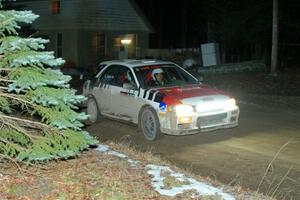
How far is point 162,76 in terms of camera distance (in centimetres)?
1136

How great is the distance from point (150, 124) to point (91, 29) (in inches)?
880

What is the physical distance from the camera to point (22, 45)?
18.9 ft

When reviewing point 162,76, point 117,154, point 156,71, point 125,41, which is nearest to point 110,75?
point 156,71

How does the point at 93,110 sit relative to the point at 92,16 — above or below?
below

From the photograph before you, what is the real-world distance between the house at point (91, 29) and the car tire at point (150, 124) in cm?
2165

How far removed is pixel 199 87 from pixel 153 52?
2345 cm

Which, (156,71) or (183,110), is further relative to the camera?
(156,71)

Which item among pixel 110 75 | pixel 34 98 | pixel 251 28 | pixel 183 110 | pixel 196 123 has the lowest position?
pixel 196 123

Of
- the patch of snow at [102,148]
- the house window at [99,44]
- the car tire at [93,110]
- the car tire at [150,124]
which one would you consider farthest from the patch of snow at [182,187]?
the house window at [99,44]

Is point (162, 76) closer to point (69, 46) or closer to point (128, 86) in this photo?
point (128, 86)

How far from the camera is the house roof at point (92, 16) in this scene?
105ft

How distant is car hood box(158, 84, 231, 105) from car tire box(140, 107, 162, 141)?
1.47 ft

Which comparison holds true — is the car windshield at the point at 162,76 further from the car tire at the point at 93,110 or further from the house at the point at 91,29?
the house at the point at 91,29

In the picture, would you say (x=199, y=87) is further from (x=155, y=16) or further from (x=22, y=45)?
(x=155, y=16)
